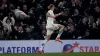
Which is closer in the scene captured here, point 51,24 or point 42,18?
point 51,24

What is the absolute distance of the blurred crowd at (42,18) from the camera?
15.2 meters

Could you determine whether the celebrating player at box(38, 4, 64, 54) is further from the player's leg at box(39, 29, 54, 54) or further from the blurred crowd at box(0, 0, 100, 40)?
the blurred crowd at box(0, 0, 100, 40)

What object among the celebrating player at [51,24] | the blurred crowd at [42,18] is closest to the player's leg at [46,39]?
the celebrating player at [51,24]

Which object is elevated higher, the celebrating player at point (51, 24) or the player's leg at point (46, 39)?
the celebrating player at point (51, 24)

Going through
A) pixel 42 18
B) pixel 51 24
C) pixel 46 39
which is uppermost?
pixel 42 18

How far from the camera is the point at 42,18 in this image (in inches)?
634

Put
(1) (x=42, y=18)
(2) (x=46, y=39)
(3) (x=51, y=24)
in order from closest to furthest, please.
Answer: (2) (x=46, y=39), (3) (x=51, y=24), (1) (x=42, y=18)

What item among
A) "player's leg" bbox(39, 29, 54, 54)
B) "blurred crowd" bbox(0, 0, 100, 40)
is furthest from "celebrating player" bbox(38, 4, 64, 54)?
"blurred crowd" bbox(0, 0, 100, 40)

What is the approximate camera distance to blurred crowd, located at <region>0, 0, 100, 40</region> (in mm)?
15250

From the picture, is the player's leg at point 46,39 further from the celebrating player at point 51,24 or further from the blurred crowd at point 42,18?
the blurred crowd at point 42,18

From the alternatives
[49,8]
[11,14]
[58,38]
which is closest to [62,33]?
[58,38]

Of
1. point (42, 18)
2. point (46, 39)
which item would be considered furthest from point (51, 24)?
point (46, 39)

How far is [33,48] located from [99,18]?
3814 mm

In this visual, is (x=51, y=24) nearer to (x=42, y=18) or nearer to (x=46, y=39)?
(x=42, y=18)
